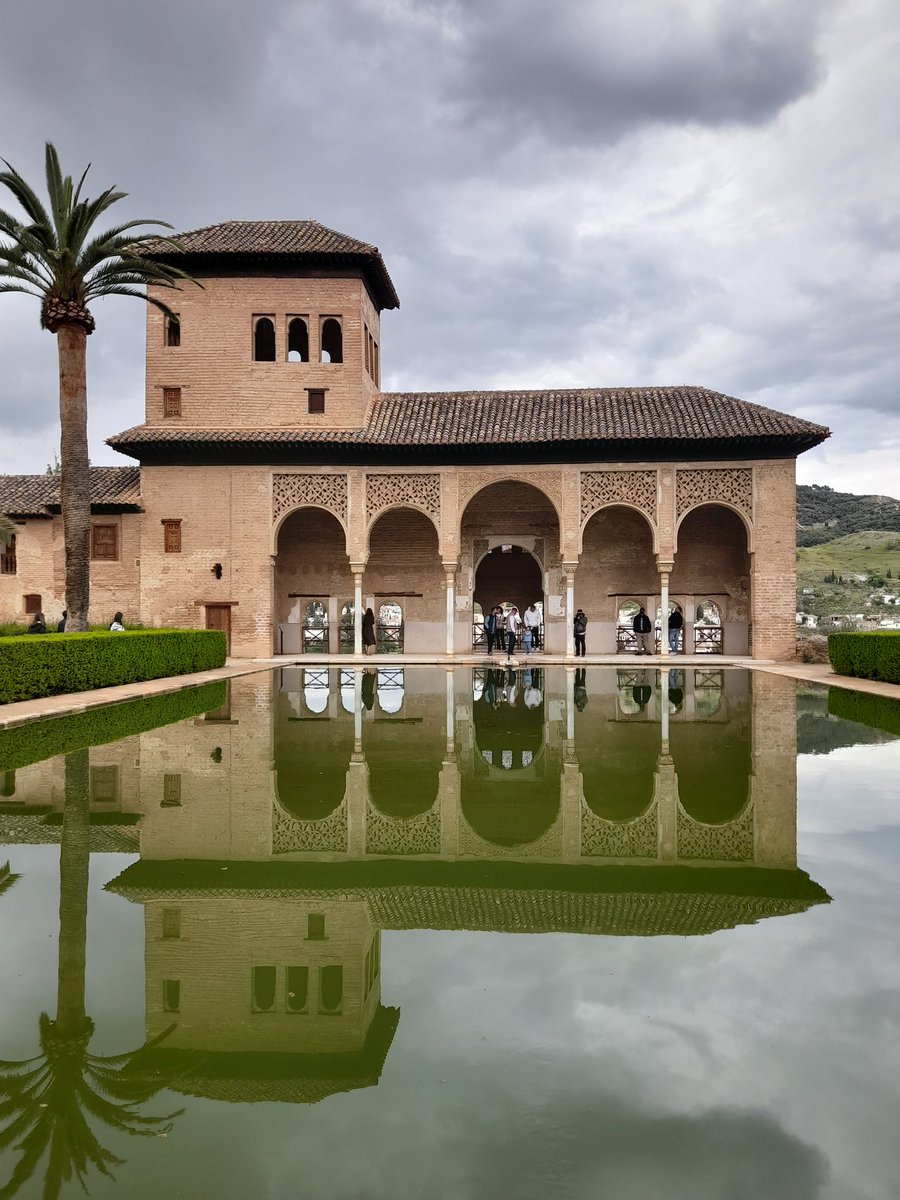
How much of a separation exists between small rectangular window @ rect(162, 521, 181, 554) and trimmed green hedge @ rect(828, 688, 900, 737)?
51.9 feet

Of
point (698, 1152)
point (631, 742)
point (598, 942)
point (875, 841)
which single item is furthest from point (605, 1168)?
point (631, 742)

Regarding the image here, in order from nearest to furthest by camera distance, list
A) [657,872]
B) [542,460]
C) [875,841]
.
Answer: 1. [657,872]
2. [875,841]
3. [542,460]

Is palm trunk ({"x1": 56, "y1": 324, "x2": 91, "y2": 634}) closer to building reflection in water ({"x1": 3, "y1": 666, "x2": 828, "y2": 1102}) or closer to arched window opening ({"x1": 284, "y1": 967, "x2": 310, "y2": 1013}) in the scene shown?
building reflection in water ({"x1": 3, "y1": 666, "x2": 828, "y2": 1102})

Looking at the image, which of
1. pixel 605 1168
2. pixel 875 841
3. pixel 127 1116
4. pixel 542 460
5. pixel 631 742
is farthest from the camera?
pixel 542 460

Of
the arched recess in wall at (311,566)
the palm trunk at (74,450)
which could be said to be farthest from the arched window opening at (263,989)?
the arched recess in wall at (311,566)

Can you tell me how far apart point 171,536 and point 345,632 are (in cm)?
564

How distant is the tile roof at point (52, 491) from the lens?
2322cm

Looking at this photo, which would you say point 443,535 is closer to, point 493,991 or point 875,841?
point 875,841

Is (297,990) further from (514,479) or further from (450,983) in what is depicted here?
(514,479)

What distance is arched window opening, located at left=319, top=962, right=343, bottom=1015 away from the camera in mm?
2924

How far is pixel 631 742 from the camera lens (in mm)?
8531

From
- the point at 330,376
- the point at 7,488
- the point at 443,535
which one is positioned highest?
the point at 330,376

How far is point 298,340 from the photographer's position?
2408 centimetres

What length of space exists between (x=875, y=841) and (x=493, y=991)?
2.85 m
